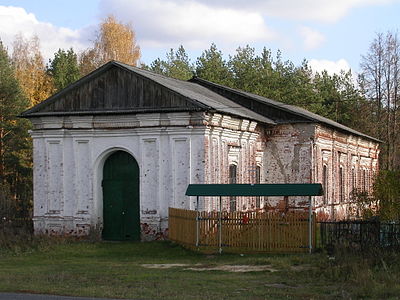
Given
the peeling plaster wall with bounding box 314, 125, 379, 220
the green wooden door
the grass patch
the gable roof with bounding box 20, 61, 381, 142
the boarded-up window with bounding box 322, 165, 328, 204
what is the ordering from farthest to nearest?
the boarded-up window with bounding box 322, 165, 328, 204, the peeling plaster wall with bounding box 314, 125, 379, 220, the green wooden door, the gable roof with bounding box 20, 61, 381, 142, the grass patch

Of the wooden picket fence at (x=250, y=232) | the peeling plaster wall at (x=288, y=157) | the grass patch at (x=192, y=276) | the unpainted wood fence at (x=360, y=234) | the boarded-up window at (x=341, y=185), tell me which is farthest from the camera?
the boarded-up window at (x=341, y=185)

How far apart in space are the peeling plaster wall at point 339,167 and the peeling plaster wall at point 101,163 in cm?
840

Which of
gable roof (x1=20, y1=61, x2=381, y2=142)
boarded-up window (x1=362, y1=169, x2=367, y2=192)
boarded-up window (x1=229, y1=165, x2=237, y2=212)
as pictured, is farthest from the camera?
boarded-up window (x1=362, y1=169, x2=367, y2=192)

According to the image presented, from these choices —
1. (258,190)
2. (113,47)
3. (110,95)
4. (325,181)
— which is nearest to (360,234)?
(258,190)

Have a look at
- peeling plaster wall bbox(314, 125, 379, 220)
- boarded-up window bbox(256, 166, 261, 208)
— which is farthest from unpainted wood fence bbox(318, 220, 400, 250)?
peeling plaster wall bbox(314, 125, 379, 220)

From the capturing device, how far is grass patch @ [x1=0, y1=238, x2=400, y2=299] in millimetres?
12352

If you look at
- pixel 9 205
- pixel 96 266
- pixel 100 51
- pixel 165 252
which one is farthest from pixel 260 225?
pixel 100 51

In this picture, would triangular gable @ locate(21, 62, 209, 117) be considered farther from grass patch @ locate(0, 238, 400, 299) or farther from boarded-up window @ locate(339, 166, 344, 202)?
boarded-up window @ locate(339, 166, 344, 202)

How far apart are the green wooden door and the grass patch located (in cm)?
339

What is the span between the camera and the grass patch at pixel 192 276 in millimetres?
12352

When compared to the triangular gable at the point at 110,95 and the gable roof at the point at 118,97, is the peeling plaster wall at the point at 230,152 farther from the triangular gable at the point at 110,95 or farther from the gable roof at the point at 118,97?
the triangular gable at the point at 110,95

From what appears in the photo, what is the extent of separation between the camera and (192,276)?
14820mm

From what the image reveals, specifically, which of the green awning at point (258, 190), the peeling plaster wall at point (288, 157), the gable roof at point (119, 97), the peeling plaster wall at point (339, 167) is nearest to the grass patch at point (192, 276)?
the green awning at point (258, 190)

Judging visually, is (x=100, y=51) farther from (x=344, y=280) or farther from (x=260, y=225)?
(x=344, y=280)
